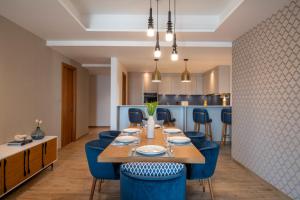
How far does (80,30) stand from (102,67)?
11.7 ft

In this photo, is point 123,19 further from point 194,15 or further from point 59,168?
point 59,168

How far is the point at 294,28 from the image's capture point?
254cm

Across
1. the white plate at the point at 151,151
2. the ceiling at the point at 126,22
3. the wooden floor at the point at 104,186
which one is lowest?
the wooden floor at the point at 104,186

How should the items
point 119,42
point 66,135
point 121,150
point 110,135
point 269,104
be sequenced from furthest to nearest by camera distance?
point 66,135 → point 119,42 → point 110,135 → point 269,104 → point 121,150

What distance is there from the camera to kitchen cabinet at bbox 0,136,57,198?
8.34 ft

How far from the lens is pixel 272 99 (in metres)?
2.96

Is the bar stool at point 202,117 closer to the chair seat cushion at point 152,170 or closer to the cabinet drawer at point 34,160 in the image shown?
the cabinet drawer at point 34,160

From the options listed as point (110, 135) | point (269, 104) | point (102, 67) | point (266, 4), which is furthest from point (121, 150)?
point (102, 67)

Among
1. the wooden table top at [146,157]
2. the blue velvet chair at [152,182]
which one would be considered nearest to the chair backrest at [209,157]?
the wooden table top at [146,157]

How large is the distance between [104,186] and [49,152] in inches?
47.3

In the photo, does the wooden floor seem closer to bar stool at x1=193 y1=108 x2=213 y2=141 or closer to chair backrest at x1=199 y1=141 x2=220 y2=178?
chair backrest at x1=199 y1=141 x2=220 y2=178

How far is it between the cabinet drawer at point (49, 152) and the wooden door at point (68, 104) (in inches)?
71.7

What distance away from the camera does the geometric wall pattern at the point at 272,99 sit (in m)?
2.55

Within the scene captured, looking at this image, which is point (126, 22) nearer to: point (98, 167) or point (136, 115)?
point (136, 115)
